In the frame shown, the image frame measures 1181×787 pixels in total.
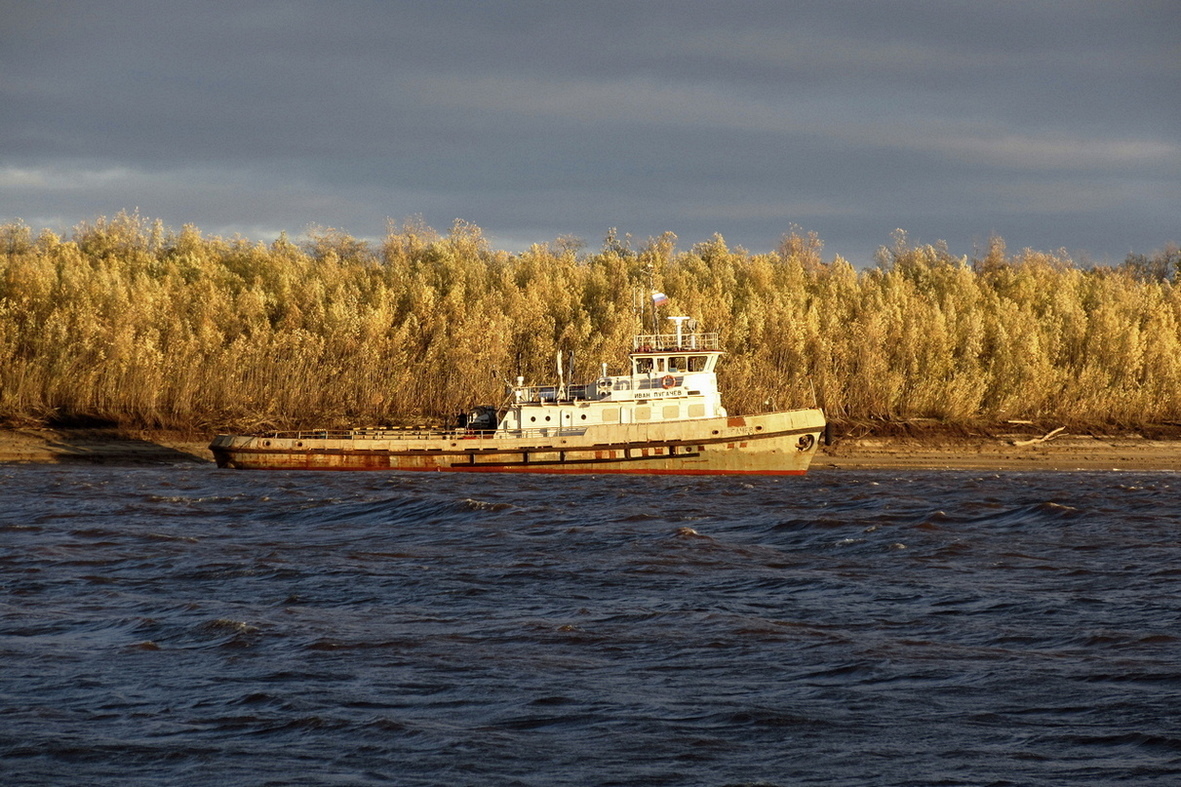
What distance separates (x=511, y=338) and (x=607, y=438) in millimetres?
16626

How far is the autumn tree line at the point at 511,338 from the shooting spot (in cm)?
5822

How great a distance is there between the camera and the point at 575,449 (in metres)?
48.3

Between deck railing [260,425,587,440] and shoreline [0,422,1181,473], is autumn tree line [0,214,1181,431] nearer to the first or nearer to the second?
shoreline [0,422,1181,473]

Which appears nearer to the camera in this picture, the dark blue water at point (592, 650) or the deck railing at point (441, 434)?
the dark blue water at point (592, 650)

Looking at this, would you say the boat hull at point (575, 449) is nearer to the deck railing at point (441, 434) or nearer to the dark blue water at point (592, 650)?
the deck railing at point (441, 434)

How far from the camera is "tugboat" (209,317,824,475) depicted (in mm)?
47438

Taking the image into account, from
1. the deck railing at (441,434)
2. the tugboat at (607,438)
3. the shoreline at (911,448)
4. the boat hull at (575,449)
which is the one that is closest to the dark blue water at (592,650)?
the boat hull at (575,449)

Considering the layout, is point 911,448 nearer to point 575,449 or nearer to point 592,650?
point 575,449

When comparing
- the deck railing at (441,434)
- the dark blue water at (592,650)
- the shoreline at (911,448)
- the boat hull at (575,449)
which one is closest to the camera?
the dark blue water at (592,650)

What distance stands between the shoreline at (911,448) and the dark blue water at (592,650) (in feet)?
72.2

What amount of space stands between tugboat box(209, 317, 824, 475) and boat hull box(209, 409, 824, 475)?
4 cm

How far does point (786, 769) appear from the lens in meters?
12.0

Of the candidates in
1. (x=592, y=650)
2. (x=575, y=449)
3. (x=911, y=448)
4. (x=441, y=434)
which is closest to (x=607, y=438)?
(x=575, y=449)

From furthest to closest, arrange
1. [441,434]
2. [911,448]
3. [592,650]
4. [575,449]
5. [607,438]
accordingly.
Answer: [911,448], [441,434], [575,449], [607,438], [592,650]
